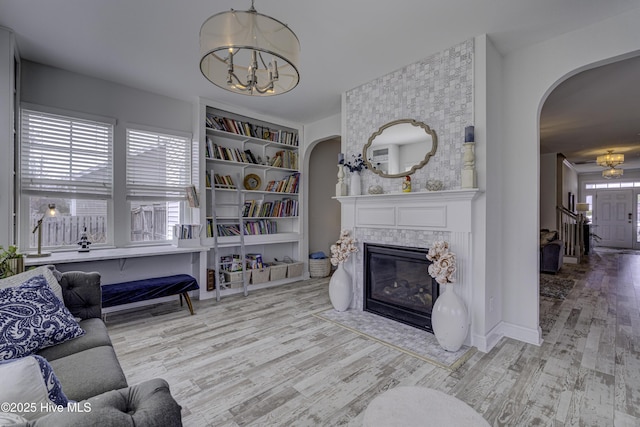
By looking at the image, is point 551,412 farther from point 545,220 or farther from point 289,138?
point 545,220

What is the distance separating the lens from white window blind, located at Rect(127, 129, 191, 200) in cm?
378

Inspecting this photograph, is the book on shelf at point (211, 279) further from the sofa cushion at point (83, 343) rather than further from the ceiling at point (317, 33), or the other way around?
the ceiling at point (317, 33)

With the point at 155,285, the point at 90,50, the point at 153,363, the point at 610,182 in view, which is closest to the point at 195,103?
the point at 90,50

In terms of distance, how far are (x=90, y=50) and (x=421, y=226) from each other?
372 centimetres

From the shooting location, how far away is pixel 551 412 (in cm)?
179

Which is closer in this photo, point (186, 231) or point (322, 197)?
point (186, 231)

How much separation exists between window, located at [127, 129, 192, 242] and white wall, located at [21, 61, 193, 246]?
11 centimetres

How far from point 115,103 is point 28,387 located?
376cm

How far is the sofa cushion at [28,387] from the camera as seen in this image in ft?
2.56

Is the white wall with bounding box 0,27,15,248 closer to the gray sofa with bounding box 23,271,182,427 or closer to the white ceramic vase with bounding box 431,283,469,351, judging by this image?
the gray sofa with bounding box 23,271,182,427

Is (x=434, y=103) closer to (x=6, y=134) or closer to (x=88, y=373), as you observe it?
(x=88, y=373)

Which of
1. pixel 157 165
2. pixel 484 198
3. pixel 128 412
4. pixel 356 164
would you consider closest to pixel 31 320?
pixel 128 412

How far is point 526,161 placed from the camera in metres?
2.79

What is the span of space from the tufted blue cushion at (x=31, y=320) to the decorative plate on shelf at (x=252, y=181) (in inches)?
120
